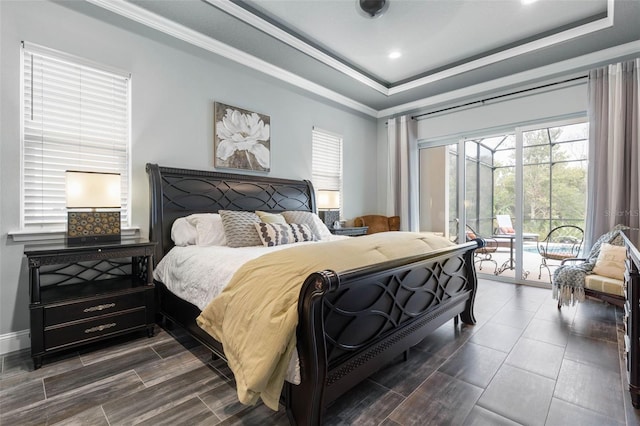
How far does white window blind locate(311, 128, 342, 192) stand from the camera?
15.4ft

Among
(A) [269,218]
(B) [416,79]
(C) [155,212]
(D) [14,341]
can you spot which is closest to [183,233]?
(C) [155,212]

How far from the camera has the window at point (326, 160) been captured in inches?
184

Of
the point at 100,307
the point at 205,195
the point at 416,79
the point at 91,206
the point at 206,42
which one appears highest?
the point at 416,79

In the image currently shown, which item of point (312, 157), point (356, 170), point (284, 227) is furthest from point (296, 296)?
point (356, 170)

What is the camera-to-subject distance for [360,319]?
165 cm

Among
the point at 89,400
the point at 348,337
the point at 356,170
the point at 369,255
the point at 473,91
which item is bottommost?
the point at 89,400

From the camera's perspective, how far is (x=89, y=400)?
1.70 metres

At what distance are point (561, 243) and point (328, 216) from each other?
3.28 meters

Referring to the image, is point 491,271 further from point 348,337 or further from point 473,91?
point 348,337

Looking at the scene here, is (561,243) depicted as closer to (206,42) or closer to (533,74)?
(533,74)

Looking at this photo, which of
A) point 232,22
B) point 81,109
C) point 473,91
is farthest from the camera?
point 473,91

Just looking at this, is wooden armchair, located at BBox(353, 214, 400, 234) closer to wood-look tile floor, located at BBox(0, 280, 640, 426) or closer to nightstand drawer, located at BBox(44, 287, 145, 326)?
wood-look tile floor, located at BBox(0, 280, 640, 426)

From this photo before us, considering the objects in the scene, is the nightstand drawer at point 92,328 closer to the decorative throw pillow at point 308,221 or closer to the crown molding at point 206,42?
the decorative throw pillow at point 308,221

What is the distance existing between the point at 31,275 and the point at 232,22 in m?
2.71
